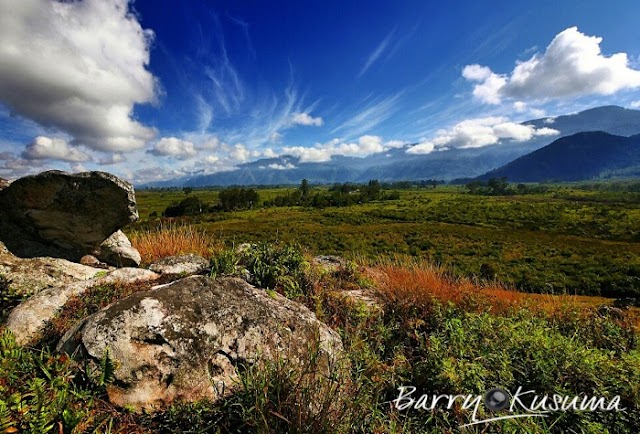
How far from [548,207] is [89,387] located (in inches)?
4798

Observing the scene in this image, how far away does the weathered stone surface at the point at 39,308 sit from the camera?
379cm

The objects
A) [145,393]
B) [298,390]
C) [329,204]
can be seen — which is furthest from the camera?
[329,204]

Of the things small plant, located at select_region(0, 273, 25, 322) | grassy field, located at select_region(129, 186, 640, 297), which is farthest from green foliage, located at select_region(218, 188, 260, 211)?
small plant, located at select_region(0, 273, 25, 322)

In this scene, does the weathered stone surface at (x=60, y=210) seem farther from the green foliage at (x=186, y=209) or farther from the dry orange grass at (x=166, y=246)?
the green foliage at (x=186, y=209)

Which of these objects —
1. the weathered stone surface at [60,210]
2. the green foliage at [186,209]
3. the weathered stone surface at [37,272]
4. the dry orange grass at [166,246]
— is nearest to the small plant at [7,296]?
the weathered stone surface at [37,272]

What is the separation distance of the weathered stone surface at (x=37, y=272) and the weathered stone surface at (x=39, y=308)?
836 mm

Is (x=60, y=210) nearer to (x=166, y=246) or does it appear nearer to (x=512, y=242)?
(x=166, y=246)

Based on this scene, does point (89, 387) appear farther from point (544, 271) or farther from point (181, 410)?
point (544, 271)

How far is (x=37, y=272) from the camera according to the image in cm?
537

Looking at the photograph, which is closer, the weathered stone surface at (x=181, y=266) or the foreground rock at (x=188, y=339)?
the foreground rock at (x=188, y=339)

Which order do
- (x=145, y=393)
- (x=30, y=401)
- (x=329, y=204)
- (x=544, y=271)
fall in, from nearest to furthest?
(x=30, y=401), (x=145, y=393), (x=544, y=271), (x=329, y=204)

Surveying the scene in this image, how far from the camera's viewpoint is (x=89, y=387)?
287cm

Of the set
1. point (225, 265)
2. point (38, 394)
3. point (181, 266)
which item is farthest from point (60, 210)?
point (38, 394)

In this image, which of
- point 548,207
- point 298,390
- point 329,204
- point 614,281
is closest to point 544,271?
point 614,281
